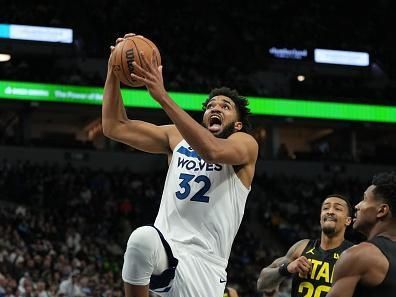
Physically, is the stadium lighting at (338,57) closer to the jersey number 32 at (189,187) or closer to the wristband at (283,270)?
Result: the wristband at (283,270)

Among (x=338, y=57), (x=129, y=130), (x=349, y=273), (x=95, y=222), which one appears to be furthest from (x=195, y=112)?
(x=349, y=273)

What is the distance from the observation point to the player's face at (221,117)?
209 inches

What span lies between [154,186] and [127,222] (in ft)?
9.66

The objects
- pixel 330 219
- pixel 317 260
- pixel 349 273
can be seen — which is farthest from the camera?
pixel 330 219

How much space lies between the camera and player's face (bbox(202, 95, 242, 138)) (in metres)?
5.30

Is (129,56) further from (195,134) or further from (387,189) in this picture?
(387,189)

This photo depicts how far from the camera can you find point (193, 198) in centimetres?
511

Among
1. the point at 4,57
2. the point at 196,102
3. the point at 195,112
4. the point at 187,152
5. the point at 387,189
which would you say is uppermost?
the point at 4,57

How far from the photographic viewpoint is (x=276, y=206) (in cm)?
2417

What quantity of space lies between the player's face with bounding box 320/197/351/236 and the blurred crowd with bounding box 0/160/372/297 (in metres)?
7.33

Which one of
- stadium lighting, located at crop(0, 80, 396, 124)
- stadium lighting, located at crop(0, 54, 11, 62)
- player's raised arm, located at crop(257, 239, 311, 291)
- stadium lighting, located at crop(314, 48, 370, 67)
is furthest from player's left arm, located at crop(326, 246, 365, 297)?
stadium lighting, located at crop(314, 48, 370, 67)

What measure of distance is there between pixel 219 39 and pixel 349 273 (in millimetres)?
25269

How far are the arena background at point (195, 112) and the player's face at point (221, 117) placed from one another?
1165 centimetres

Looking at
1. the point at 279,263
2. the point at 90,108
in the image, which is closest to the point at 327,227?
the point at 279,263
